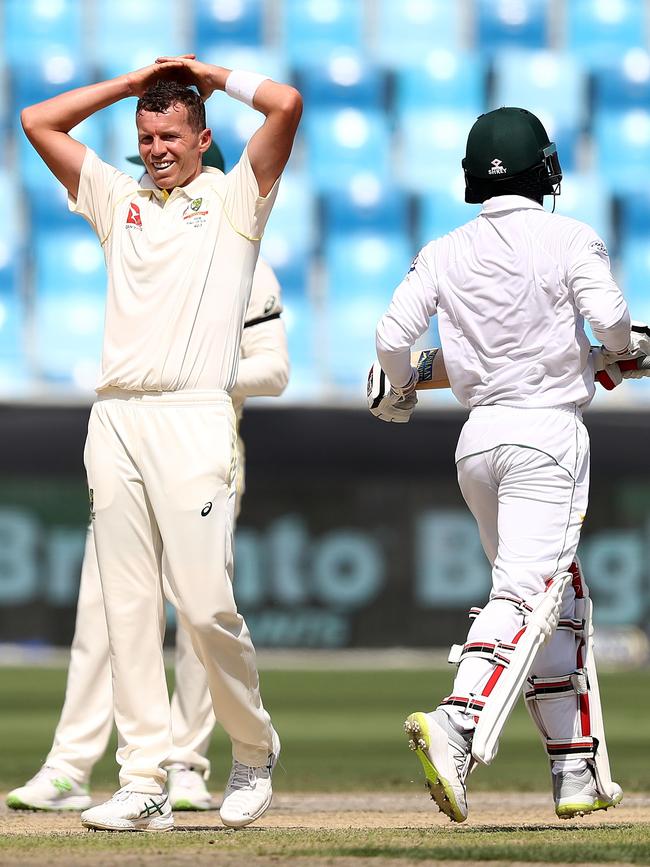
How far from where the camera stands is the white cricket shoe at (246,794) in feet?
13.9

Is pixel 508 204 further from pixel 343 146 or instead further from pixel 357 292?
pixel 343 146

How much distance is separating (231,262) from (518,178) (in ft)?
2.67

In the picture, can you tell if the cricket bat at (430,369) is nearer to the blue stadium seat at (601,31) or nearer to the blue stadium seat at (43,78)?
the blue stadium seat at (43,78)

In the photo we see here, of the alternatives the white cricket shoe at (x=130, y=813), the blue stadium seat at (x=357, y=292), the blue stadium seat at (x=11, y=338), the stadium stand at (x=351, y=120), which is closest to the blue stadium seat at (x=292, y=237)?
the stadium stand at (x=351, y=120)

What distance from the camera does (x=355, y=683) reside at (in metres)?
11.5

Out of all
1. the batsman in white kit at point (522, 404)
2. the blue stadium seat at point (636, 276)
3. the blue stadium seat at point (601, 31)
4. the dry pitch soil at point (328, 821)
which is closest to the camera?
the dry pitch soil at point (328, 821)

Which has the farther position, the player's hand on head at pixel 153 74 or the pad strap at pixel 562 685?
the pad strap at pixel 562 685

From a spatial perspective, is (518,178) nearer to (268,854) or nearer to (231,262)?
(231,262)

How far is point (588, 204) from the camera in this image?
14.9 m

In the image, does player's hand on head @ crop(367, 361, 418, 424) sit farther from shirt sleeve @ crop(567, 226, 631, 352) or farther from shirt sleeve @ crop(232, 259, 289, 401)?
shirt sleeve @ crop(232, 259, 289, 401)

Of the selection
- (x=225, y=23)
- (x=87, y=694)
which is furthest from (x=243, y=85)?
(x=225, y=23)

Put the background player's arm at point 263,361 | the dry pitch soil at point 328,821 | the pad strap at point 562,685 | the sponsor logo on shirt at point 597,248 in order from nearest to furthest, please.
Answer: the dry pitch soil at point 328,821
the sponsor logo on shirt at point 597,248
the pad strap at point 562,685
the background player's arm at point 263,361

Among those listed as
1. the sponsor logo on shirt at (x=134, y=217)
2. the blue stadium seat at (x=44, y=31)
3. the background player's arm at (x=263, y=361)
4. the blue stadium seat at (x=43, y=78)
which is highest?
the blue stadium seat at (x=44, y=31)

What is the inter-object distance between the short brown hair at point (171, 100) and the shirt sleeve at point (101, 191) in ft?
0.66
